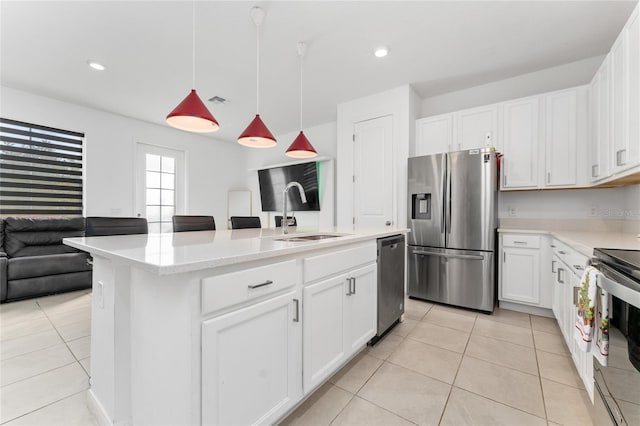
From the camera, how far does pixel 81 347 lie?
214 cm

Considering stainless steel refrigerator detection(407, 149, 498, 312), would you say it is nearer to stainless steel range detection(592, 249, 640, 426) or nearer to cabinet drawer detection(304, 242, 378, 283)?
cabinet drawer detection(304, 242, 378, 283)

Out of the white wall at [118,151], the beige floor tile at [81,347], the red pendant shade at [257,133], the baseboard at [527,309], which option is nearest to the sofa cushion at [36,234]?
the white wall at [118,151]

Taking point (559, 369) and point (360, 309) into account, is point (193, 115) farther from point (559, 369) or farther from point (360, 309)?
point (559, 369)

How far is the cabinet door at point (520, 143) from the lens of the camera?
113 inches

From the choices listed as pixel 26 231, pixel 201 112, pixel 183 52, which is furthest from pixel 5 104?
pixel 201 112

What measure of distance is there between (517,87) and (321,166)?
2.93m

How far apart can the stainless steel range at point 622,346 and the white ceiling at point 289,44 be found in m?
2.13

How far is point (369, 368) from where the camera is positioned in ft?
6.12

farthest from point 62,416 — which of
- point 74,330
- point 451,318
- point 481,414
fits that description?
point 451,318

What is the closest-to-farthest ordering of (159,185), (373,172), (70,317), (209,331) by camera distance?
(209,331) → (70,317) → (373,172) → (159,185)

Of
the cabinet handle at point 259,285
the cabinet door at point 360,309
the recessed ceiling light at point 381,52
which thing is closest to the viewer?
the cabinet handle at point 259,285

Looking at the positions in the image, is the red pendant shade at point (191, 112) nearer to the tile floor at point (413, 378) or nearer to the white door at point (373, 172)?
the tile floor at point (413, 378)

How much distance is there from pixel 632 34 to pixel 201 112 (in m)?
2.83

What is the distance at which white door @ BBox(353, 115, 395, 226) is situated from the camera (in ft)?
11.9
